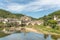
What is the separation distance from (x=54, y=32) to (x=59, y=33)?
8.28 ft

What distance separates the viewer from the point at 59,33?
53.2 metres

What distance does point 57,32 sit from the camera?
180 feet

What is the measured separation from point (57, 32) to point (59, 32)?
1.06m

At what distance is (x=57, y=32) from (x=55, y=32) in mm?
698

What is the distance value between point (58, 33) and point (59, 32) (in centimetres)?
53

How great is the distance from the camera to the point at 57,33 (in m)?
54.1

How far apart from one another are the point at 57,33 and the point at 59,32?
27.9 inches

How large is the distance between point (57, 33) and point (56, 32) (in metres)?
0.90

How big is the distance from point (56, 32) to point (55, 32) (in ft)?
1.37

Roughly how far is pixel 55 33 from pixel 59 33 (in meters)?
1.47

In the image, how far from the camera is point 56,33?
54.1m

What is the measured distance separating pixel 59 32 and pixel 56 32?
1.28m

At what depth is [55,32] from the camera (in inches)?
2176

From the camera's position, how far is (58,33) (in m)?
53.7
